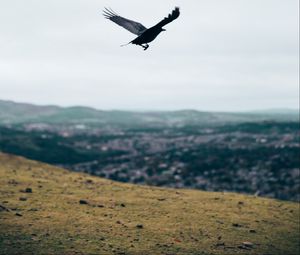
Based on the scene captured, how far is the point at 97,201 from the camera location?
28.1 metres

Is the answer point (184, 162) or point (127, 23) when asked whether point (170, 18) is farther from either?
point (184, 162)

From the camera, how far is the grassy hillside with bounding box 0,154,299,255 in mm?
20156

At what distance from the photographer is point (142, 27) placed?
1060cm

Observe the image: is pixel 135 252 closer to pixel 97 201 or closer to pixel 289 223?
pixel 97 201

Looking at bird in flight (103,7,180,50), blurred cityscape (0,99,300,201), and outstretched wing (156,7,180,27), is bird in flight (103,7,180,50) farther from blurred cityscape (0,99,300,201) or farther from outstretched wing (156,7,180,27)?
blurred cityscape (0,99,300,201)

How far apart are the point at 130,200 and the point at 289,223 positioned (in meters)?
10.2

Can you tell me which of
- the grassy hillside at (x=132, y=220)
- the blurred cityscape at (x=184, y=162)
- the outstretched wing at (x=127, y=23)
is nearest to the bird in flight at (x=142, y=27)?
the outstretched wing at (x=127, y=23)

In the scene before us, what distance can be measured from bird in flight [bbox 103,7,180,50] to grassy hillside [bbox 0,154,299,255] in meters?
11.1

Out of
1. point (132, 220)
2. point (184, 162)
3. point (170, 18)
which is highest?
point (170, 18)

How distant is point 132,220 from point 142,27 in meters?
15.7

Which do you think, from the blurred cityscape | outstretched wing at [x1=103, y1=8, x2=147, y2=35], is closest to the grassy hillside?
outstretched wing at [x1=103, y1=8, x2=147, y2=35]

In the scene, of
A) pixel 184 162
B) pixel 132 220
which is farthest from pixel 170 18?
pixel 184 162

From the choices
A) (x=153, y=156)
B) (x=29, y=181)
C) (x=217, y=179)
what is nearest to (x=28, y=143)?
(x=153, y=156)

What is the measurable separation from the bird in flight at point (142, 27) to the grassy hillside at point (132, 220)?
11.1 metres
